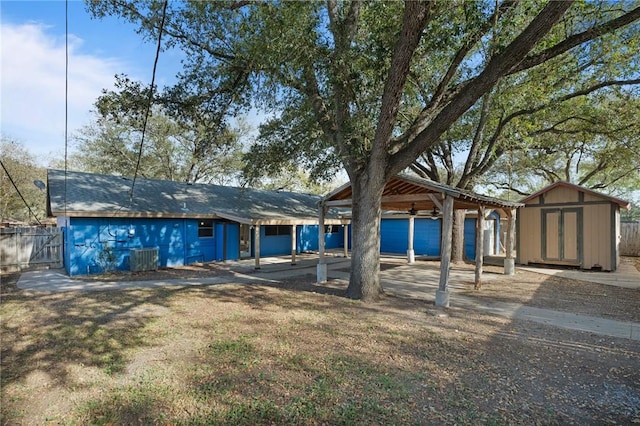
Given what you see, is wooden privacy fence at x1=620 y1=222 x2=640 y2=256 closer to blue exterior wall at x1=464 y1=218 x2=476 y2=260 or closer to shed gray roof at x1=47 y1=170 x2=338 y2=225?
blue exterior wall at x1=464 y1=218 x2=476 y2=260

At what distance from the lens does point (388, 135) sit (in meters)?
7.32

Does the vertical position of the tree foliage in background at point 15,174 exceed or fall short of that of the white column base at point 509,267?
it exceeds it

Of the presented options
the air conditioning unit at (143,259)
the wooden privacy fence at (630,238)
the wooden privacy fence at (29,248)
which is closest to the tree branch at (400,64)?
the air conditioning unit at (143,259)

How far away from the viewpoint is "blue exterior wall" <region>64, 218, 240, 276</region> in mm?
11367

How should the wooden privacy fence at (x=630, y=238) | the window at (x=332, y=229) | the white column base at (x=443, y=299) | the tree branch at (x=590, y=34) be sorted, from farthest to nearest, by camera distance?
the window at (x=332, y=229) → the wooden privacy fence at (x=630, y=238) → the white column base at (x=443, y=299) → the tree branch at (x=590, y=34)

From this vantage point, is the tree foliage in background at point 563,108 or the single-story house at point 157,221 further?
the single-story house at point 157,221

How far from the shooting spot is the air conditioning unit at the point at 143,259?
39.4 ft

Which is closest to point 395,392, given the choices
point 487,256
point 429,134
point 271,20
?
point 429,134

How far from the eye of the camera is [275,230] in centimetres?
1792

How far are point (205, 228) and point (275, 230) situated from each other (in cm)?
395

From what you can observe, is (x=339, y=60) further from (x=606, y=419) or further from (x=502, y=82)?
(x=606, y=419)

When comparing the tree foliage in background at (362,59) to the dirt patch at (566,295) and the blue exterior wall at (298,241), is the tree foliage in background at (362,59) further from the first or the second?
the blue exterior wall at (298,241)

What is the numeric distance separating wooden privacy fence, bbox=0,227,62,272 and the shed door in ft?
63.2

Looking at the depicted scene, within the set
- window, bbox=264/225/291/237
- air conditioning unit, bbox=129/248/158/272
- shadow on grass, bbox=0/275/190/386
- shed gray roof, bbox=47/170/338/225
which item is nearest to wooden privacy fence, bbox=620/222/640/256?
shed gray roof, bbox=47/170/338/225
